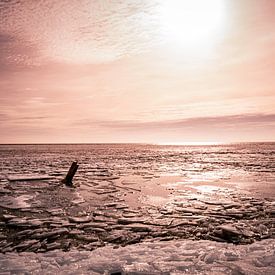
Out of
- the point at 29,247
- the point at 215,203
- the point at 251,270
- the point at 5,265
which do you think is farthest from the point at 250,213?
the point at 5,265

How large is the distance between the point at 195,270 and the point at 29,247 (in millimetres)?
3288

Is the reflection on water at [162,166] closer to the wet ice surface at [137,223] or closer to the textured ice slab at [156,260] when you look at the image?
the wet ice surface at [137,223]

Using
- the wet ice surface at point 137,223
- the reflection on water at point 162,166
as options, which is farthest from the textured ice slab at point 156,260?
the reflection on water at point 162,166

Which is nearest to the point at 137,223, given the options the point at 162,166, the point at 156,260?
the point at 156,260

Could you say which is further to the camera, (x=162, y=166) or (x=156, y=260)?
(x=162, y=166)

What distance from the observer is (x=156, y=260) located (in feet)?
17.3

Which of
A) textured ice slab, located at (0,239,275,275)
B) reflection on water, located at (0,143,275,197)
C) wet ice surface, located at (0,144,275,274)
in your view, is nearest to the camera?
textured ice slab, located at (0,239,275,275)

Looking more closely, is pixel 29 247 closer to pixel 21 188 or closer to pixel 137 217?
pixel 137 217

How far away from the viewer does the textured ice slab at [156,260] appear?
4.85m

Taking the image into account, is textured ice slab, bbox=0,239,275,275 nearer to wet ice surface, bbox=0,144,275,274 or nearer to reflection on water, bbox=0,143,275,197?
wet ice surface, bbox=0,144,275,274

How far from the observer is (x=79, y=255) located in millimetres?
5496

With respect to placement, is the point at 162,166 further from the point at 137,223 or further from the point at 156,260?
the point at 156,260

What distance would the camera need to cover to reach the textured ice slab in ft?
15.9

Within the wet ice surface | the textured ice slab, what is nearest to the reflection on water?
the wet ice surface
